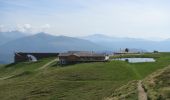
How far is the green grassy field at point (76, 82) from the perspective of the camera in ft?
202

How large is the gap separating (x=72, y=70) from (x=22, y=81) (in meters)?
10.0

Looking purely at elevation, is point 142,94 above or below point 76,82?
above

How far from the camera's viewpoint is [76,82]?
227 feet

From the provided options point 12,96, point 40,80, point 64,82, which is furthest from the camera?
point 40,80

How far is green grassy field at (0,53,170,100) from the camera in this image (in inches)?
2419

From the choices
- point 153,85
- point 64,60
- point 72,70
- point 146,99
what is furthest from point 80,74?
point 146,99

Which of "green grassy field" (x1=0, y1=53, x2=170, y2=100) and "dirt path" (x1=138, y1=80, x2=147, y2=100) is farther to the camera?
"green grassy field" (x1=0, y1=53, x2=170, y2=100)

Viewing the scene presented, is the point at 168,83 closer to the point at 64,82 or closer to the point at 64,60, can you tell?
the point at 64,82

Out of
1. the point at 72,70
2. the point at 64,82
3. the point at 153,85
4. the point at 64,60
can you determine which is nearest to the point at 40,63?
the point at 64,60

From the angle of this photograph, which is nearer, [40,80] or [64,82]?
[64,82]

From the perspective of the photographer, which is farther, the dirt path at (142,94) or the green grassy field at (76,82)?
the green grassy field at (76,82)

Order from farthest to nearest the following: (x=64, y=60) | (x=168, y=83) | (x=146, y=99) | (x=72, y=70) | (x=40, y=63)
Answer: (x=40, y=63), (x=64, y=60), (x=72, y=70), (x=168, y=83), (x=146, y=99)

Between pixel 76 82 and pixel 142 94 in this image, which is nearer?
pixel 142 94

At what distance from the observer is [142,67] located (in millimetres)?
81750
